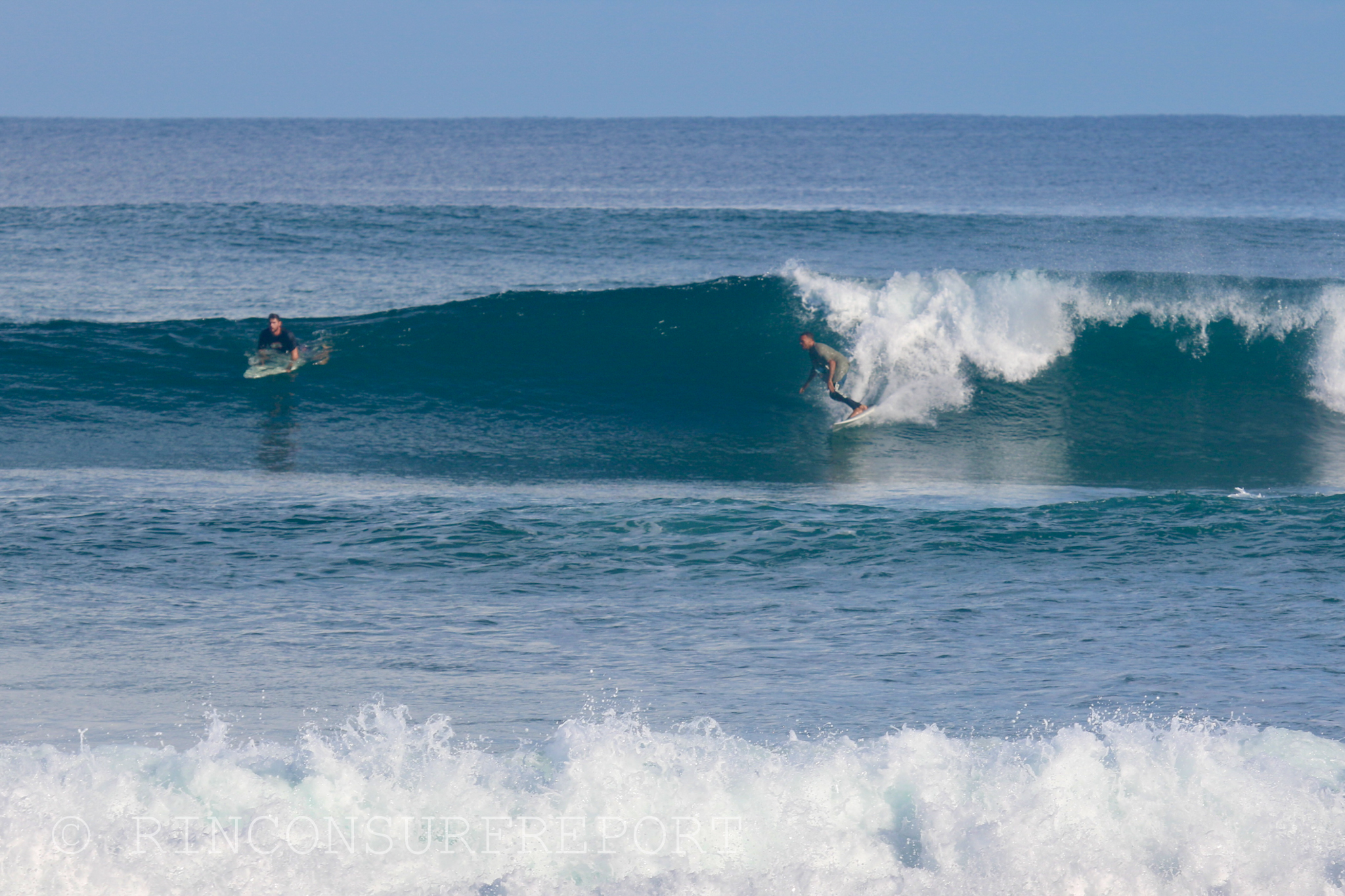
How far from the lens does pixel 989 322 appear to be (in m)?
15.3

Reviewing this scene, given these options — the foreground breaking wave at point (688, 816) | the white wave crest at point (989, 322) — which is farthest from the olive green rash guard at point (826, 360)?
the foreground breaking wave at point (688, 816)

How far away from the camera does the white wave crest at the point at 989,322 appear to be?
1455 cm

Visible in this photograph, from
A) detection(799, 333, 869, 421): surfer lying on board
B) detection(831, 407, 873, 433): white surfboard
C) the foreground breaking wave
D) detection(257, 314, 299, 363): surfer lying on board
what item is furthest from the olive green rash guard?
the foreground breaking wave

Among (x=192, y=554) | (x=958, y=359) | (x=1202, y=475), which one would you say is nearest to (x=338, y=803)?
(x=192, y=554)

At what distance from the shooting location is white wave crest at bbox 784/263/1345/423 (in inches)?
573

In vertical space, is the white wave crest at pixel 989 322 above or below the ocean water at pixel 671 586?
above

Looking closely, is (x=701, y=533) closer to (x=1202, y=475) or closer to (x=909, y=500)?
(x=909, y=500)

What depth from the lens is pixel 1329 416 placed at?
14.0m

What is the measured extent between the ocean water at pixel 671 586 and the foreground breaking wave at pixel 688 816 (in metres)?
0.02

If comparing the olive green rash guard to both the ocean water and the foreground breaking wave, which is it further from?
the foreground breaking wave

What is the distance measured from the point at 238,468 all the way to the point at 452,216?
760 inches

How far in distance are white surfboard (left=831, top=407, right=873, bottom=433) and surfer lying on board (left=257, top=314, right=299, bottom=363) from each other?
23.0ft

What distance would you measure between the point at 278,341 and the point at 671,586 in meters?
9.15

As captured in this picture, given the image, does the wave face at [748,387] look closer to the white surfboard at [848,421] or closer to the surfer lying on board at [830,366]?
the white surfboard at [848,421]
